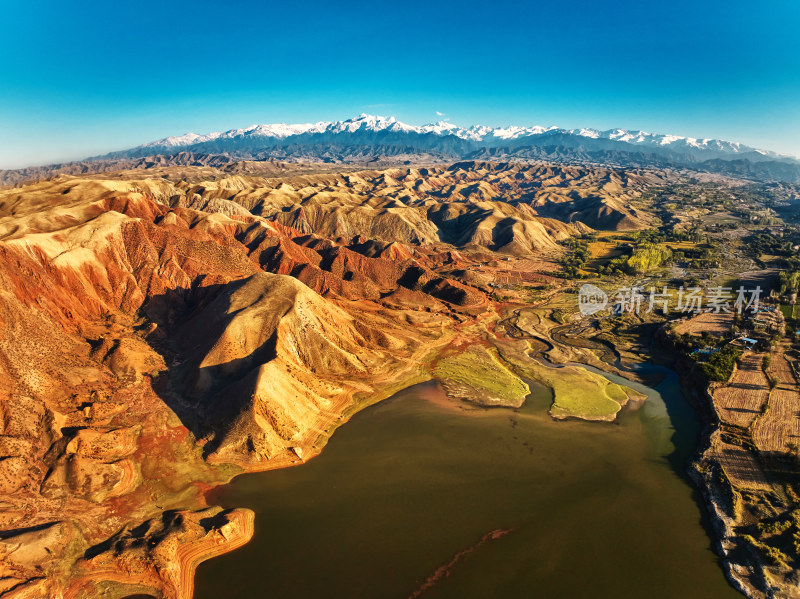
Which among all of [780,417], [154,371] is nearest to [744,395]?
[780,417]

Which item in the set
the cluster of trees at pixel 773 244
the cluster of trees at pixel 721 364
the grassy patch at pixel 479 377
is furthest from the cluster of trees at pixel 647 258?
the grassy patch at pixel 479 377

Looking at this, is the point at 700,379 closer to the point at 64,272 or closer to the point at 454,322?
the point at 454,322

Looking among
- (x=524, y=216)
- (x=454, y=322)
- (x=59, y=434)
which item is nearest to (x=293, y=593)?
(x=59, y=434)

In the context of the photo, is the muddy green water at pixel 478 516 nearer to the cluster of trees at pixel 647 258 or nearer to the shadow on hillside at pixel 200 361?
the shadow on hillside at pixel 200 361

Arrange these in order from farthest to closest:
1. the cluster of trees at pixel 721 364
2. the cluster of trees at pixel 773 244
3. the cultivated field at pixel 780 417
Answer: the cluster of trees at pixel 773 244 < the cluster of trees at pixel 721 364 < the cultivated field at pixel 780 417

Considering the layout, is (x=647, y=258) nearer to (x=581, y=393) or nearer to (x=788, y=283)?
(x=788, y=283)

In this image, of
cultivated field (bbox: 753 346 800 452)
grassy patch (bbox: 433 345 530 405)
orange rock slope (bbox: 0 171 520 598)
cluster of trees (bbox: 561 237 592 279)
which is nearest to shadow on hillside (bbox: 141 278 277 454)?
orange rock slope (bbox: 0 171 520 598)
